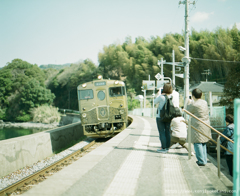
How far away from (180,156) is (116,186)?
8.97 feet

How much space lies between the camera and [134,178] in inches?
169

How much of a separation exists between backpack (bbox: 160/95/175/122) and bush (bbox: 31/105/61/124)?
45975 millimetres

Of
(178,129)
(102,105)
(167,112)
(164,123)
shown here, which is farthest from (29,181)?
(102,105)

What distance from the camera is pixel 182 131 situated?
6.24 meters

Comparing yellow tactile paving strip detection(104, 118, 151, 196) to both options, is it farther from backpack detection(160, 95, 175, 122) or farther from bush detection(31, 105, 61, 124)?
bush detection(31, 105, 61, 124)

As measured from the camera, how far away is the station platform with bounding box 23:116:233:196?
363cm

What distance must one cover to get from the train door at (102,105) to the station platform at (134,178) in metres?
6.69

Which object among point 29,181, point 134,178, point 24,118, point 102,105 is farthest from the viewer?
point 24,118

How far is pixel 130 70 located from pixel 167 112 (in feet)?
171

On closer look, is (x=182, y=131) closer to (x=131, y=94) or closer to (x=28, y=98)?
(x=131, y=94)

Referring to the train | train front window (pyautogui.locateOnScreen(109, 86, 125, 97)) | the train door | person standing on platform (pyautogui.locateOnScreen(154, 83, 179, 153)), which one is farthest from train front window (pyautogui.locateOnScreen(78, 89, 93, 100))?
person standing on platform (pyautogui.locateOnScreen(154, 83, 179, 153))

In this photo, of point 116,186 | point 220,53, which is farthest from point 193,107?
point 220,53

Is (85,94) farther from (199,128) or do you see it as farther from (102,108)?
(199,128)

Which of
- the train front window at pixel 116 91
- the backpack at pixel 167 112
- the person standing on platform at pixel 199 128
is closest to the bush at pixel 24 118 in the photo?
the train front window at pixel 116 91
